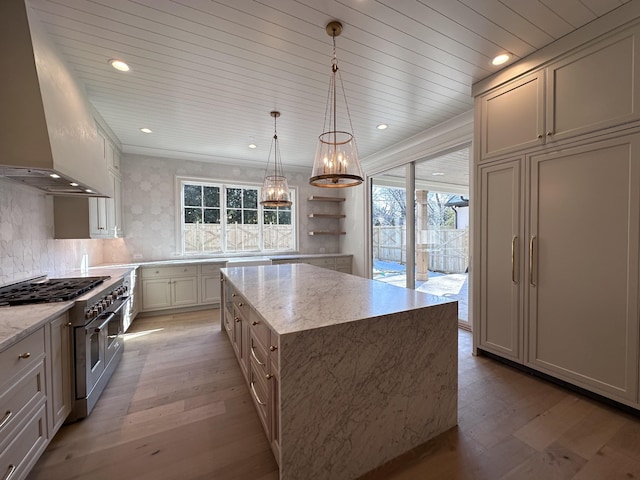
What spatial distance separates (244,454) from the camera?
161 cm

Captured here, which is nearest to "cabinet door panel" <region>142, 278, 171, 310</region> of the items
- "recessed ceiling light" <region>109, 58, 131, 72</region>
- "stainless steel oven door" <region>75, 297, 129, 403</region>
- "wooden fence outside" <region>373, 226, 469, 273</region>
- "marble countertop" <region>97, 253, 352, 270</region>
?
"marble countertop" <region>97, 253, 352, 270</region>

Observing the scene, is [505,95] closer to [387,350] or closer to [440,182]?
[440,182]

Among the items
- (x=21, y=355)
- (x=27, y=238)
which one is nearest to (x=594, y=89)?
(x=21, y=355)

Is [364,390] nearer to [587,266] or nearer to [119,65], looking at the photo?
[587,266]

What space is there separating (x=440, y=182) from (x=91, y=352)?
184 inches

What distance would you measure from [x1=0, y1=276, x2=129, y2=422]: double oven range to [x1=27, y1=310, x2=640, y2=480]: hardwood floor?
0.15m

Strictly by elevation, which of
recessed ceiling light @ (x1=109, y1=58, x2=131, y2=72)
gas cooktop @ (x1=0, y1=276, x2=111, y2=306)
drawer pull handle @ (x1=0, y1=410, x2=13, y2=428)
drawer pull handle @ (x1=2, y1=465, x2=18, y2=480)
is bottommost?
drawer pull handle @ (x1=2, y1=465, x2=18, y2=480)

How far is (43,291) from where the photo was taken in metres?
2.03

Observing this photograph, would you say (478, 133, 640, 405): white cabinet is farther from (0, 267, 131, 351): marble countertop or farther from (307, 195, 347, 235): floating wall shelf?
(307, 195, 347, 235): floating wall shelf

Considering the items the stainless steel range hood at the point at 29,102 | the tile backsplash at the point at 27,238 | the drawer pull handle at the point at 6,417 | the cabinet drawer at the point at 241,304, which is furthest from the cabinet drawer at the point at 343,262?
the drawer pull handle at the point at 6,417

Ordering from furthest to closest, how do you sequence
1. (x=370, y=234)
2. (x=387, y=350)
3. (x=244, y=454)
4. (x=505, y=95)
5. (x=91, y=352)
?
(x=370, y=234) < (x=505, y=95) < (x=91, y=352) < (x=244, y=454) < (x=387, y=350)

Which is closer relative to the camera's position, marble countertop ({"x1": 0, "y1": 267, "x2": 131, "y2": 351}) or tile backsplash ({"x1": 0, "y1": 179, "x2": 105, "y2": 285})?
marble countertop ({"x1": 0, "y1": 267, "x2": 131, "y2": 351})

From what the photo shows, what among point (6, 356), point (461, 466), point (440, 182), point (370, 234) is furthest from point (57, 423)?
point (440, 182)

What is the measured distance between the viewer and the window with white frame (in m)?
5.03
